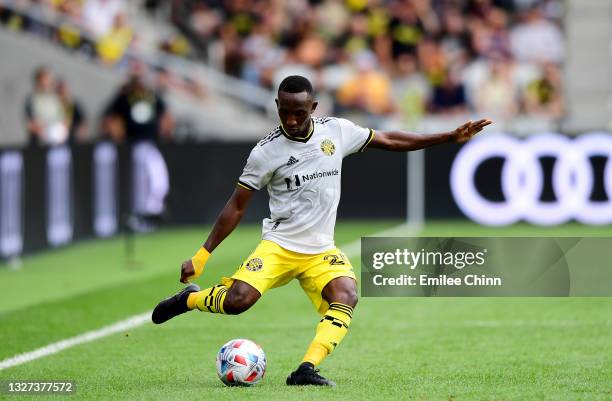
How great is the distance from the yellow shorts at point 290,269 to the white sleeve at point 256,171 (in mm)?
432

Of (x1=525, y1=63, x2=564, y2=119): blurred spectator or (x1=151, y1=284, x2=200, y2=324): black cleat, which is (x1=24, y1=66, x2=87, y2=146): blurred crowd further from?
(x1=151, y1=284, x2=200, y2=324): black cleat

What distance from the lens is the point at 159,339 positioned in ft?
38.2

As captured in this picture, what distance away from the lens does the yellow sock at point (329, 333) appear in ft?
28.9

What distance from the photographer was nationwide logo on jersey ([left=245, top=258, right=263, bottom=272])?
29.9 feet

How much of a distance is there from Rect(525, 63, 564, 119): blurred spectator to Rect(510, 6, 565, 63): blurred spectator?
0.78 meters

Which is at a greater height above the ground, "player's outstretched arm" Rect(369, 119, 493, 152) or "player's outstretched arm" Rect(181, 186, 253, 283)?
"player's outstretched arm" Rect(369, 119, 493, 152)

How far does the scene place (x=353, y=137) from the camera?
930 cm

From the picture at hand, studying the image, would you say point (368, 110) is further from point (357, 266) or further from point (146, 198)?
point (357, 266)

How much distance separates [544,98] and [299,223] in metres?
15.2

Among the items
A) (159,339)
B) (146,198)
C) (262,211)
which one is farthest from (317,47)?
(159,339)

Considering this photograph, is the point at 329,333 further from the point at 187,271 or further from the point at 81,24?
the point at 81,24

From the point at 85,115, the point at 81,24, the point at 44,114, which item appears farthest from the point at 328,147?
the point at 81,24

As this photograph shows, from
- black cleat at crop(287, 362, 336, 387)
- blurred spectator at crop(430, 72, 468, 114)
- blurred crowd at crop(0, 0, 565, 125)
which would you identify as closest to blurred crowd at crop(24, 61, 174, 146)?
blurred crowd at crop(0, 0, 565, 125)

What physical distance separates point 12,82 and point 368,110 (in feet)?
20.0
